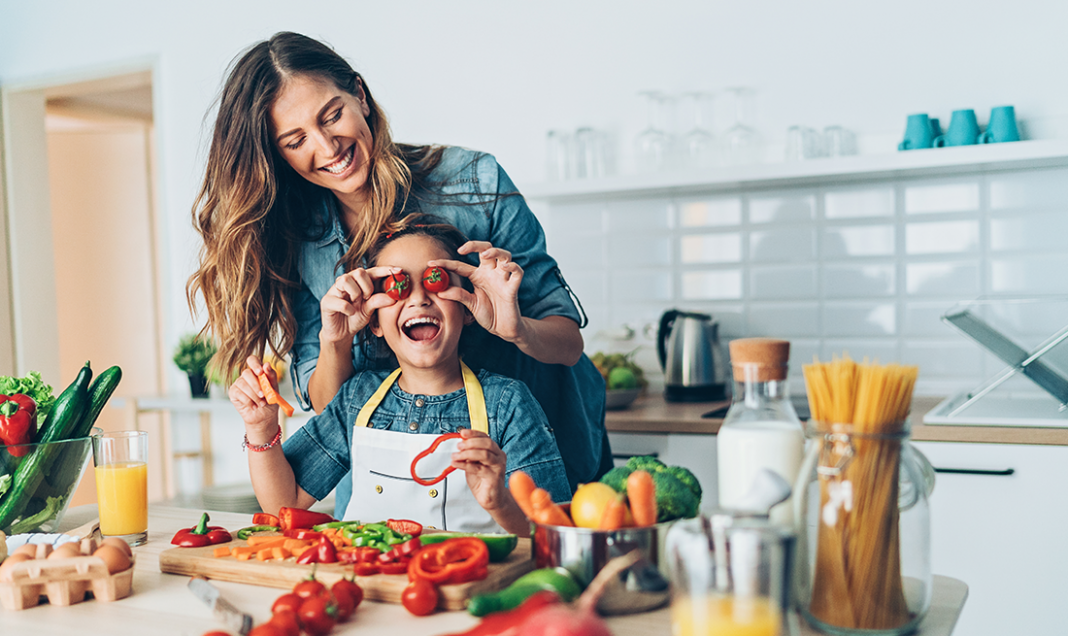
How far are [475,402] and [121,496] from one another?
0.65 m

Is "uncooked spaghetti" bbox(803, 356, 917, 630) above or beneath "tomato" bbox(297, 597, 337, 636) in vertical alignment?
above

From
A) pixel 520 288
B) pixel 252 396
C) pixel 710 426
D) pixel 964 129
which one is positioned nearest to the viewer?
pixel 252 396

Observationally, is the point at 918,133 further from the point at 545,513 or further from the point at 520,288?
the point at 545,513

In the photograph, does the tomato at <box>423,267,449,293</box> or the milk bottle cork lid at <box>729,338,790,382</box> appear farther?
the tomato at <box>423,267,449,293</box>

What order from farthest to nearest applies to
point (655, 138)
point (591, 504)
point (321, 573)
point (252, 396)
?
point (655, 138)
point (252, 396)
point (321, 573)
point (591, 504)

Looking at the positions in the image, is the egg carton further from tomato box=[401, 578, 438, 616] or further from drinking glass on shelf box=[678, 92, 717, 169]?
drinking glass on shelf box=[678, 92, 717, 169]

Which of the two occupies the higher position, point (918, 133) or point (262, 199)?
point (918, 133)

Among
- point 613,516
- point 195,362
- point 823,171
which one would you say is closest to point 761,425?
point 613,516

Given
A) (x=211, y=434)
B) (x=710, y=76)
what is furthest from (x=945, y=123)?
(x=211, y=434)

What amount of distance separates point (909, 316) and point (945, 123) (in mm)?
613

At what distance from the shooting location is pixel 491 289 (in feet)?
5.23

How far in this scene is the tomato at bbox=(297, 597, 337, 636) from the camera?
916mm

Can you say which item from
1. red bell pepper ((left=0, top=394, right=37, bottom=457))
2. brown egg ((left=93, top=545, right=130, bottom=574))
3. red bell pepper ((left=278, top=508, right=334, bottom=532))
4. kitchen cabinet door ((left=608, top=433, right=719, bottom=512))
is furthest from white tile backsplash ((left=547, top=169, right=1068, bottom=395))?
brown egg ((left=93, top=545, right=130, bottom=574))

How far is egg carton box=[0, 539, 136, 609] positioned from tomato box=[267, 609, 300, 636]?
11.6 inches
